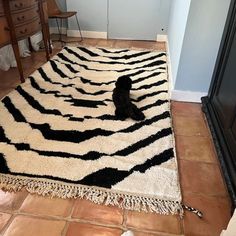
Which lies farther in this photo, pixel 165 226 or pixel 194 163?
pixel 194 163

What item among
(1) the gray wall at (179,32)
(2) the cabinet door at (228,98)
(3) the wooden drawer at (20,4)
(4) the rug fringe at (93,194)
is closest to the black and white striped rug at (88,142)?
(4) the rug fringe at (93,194)

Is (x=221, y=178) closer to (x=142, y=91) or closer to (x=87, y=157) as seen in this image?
(x=87, y=157)

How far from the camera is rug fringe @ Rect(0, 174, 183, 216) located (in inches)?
43.1

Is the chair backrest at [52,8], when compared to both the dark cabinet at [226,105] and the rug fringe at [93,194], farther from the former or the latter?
the rug fringe at [93,194]

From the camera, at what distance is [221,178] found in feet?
4.20

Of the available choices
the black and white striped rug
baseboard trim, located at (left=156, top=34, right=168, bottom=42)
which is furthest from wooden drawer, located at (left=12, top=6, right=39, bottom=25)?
baseboard trim, located at (left=156, top=34, right=168, bottom=42)

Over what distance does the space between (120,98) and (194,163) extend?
690 millimetres

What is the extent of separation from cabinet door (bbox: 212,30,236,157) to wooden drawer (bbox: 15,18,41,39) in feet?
5.36

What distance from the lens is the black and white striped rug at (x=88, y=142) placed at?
1.16 metres

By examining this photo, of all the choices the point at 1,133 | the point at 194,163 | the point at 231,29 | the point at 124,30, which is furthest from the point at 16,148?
the point at 124,30

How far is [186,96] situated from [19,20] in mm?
1524

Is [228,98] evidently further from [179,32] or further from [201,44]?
[179,32]

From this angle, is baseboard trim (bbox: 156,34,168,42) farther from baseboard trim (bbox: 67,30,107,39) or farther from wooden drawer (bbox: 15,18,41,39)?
wooden drawer (bbox: 15,18,41,39)

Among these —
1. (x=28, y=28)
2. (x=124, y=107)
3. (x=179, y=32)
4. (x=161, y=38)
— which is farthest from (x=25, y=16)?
(x=161, y=38)
